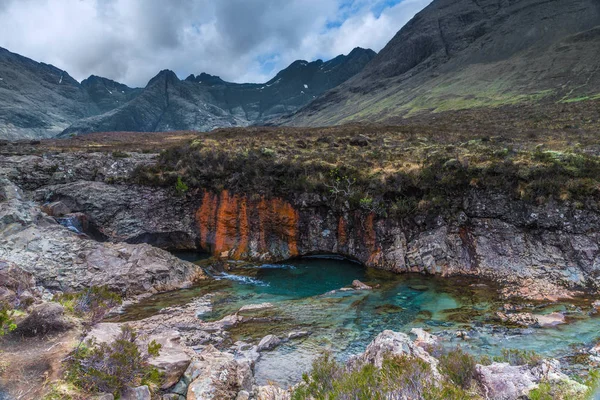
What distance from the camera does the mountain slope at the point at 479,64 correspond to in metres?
89.6

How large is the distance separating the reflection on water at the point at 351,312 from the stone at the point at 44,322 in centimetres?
543

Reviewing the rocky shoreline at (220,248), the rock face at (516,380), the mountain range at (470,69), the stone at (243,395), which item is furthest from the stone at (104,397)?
the mountain range at (470,69)

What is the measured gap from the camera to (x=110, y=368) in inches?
257

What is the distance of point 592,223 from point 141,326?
72.3ft

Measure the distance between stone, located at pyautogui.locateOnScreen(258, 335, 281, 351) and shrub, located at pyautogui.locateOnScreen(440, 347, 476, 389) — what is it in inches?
227

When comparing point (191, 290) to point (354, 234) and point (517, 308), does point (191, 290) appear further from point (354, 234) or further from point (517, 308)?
point (517, 308)

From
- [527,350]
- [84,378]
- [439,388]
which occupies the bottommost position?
[527,350]

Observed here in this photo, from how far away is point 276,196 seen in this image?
2461 cm

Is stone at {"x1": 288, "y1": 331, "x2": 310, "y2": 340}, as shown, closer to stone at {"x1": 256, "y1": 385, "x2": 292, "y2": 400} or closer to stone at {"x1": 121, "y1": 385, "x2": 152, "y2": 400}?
stone at {"x1": 256, "y1": 385, "x2": 292, "y2": 400}

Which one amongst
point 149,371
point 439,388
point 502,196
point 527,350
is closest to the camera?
point 439,388

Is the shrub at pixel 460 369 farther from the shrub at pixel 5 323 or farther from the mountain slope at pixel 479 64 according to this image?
the mountain slope at pixel 479 64

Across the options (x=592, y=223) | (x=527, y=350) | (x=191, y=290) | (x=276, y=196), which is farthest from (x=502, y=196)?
(x=191, y=290)

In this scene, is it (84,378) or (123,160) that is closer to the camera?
A: (84,378)

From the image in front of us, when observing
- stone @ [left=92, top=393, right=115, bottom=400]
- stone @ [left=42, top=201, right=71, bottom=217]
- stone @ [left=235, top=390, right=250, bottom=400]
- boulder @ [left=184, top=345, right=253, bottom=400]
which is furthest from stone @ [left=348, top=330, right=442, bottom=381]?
stone @ [left=42, top=201, right=71, bottom=217]
